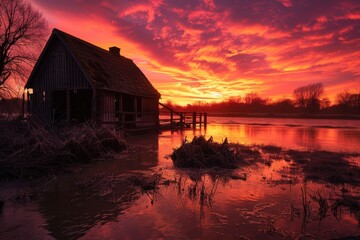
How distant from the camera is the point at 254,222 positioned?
423cm

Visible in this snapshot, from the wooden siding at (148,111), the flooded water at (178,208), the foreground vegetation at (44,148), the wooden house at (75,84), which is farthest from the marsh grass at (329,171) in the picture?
the wooden siding at (148,111)

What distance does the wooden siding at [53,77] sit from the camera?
1672cm

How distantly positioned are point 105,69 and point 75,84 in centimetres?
296

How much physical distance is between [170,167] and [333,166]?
5516 millimetres

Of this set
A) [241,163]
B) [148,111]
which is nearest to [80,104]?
[148,111]

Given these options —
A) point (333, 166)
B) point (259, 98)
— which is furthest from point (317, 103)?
point (333, 166)

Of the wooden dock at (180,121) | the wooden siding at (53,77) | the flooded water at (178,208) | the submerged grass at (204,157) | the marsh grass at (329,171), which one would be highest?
the wooden siding at (53,77)

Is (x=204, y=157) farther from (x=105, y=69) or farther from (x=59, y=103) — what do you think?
(x=59, y=103)

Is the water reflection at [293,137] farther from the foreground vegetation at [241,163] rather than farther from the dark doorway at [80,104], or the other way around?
the dark doorway at [80,104]

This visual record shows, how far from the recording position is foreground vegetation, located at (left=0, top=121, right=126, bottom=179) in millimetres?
6480

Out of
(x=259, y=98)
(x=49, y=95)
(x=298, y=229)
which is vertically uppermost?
(x=259, y=98)

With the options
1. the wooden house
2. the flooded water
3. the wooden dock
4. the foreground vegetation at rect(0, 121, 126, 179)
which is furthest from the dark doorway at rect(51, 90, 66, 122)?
the flooded water

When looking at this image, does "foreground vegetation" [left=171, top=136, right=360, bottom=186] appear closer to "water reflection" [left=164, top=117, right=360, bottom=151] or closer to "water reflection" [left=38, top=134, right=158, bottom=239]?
"water reflection" [left=38, top=134, right=158, bottom=239]

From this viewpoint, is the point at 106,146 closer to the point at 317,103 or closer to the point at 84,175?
the point at 84,175
